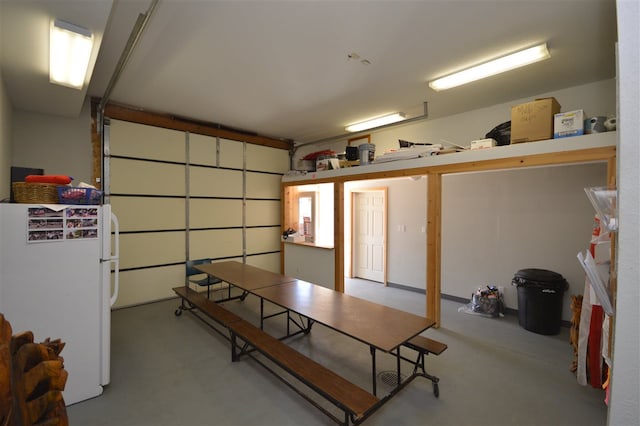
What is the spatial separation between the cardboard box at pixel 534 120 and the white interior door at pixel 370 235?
9.64 ft

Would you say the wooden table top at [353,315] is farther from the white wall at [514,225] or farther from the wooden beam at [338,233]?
the white wall at [514,225]

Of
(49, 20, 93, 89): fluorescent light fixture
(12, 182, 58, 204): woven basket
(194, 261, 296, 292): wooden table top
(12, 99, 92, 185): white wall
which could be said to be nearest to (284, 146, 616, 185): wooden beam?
(194, 261, 296, 292): wooden table top

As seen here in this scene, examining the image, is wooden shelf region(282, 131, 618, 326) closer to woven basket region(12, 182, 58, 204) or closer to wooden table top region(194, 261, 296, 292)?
wooden table top region(194, 261, 296, 292)

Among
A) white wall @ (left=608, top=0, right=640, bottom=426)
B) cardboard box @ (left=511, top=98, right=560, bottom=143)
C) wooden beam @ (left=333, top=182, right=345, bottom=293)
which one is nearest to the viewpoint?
white wall @ (left=608, top=0, right=640, bottom=426)

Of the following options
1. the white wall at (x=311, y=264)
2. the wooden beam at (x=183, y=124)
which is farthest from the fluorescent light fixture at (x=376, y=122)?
the white wall at (x=311, y=264)

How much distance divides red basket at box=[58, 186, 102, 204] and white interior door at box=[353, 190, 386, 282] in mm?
4801

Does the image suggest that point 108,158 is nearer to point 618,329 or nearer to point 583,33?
point 618,329

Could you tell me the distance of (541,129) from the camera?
3.05 meters

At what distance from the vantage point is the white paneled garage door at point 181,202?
4.53 metres

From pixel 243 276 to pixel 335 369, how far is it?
1.69 metres

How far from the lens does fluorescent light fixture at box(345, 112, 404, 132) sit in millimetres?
4816

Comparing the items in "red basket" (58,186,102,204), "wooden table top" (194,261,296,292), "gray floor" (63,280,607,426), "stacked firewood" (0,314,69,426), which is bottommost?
"gray floor" (63,280,607,426)

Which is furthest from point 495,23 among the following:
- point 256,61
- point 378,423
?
point 378,423

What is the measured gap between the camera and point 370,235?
6.40 meters
